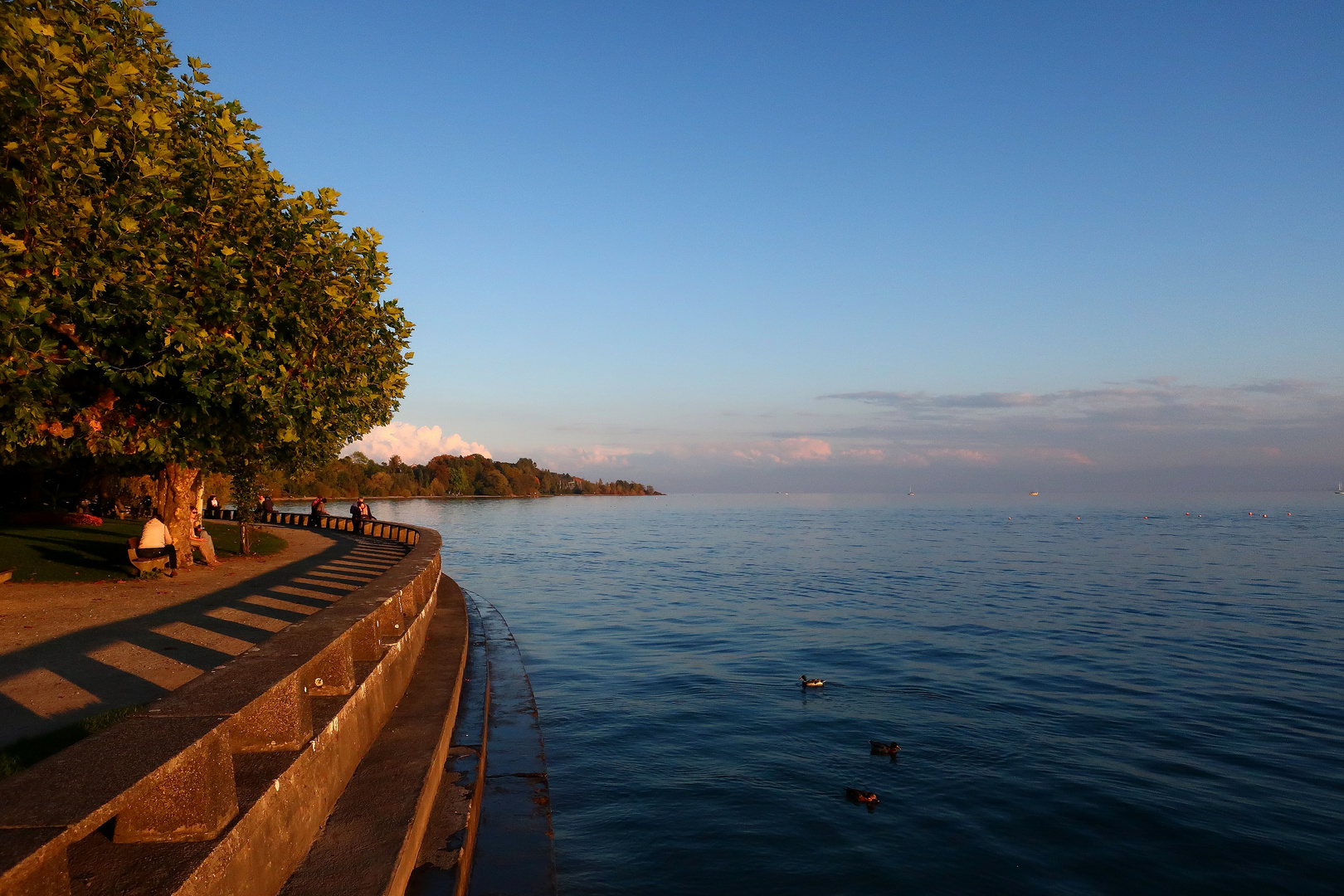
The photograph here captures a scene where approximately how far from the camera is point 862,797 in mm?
10055

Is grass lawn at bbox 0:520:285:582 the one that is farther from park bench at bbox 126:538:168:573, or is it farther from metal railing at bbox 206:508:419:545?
metal railing at bbox 206:508:419:545

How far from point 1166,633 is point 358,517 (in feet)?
106

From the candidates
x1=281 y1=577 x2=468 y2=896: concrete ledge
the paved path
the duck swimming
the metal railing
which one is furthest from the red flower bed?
the duck swimming

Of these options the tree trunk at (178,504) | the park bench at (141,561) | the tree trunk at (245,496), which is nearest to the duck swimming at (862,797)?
the park bench at (141,561)

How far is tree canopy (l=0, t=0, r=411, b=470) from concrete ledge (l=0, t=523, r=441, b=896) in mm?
7458

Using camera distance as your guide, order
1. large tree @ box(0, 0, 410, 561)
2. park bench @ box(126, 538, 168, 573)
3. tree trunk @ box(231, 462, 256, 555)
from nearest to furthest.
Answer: large tree @ box(0, 0, 410, 561) < park bench @ box(126, 538, 168, 573) < tree trunk @ box(231, 462, 256, 555)

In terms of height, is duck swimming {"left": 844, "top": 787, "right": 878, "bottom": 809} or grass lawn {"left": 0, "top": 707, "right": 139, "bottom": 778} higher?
grass lawn {"left": 0, "top": 707, "right": 139, "bottom": 778}

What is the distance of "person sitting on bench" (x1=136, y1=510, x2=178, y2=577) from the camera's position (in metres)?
18.1

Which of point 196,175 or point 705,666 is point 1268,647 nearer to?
point 705,666

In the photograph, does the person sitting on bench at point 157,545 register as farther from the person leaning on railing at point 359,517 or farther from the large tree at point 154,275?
the person leaning on railing at point 359,517

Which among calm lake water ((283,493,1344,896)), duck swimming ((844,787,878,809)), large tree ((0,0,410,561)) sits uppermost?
large tree ((0,0,410,561))

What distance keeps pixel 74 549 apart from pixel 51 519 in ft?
31.6

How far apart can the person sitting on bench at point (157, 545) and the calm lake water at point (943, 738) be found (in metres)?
8.59

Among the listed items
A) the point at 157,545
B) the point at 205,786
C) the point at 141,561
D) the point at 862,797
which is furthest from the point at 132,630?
the point at 862,797
